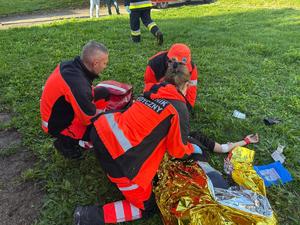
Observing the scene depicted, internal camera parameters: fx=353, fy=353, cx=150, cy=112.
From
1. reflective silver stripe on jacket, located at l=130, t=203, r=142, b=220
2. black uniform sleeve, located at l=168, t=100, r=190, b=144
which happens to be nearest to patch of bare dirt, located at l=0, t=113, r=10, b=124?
reflective silver stripe on jacket, located at l=130, t=203, r=142, b=220

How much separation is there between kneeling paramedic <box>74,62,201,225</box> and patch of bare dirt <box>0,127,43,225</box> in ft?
1.67

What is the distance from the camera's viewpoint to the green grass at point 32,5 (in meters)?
16.5

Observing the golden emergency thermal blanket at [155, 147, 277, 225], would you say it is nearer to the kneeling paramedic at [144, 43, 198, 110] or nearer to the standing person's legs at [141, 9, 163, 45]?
the kneeling paramedic at [144, 43, 198, 110]

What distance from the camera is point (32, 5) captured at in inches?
706

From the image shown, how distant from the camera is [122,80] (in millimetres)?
5879

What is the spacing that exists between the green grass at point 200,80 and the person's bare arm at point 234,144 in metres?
0.09

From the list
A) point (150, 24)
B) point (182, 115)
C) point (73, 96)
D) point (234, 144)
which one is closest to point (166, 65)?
point (234, 144)

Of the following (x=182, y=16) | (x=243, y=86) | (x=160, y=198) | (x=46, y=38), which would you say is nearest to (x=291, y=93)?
(x=243, y=86)

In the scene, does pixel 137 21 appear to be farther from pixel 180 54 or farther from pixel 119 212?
pixel 119 212

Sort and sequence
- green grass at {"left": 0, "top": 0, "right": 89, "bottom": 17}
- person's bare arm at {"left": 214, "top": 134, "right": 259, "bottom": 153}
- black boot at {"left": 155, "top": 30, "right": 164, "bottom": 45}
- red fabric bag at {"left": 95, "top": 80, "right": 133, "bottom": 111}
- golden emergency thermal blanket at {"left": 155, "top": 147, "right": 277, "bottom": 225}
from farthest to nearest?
green grass at {"left": 0, "top": 0, "right": 89, "bottom": 17}, black boot at {"left": 155, "top": 30, "right": 164, "bottom": 45}, red fabric bag at {"left": 95, "top": 80, "right": 133, "bottom": 111}, person's bare arm at {"left": 214, "top": 134, "right": 259, "bottom": 153}, golden emergency thermal blanket at {"left": 155, "top": 147, "right": 277, "bottom": 225}

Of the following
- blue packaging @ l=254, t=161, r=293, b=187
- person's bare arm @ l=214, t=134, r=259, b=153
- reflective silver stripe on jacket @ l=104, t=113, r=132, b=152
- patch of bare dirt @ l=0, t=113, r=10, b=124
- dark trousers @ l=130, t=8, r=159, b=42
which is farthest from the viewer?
dark trousers @ l=130, t=8, r=159, b=42

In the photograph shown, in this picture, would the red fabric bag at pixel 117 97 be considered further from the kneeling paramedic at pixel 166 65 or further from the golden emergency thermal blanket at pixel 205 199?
the golden emergency thermal blanket at pixel 205 199

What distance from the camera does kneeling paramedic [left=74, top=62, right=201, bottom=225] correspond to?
2.91 m

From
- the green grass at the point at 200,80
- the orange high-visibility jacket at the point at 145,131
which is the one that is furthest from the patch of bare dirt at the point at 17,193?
the orange high-visibility jacket at the point at 145,131
